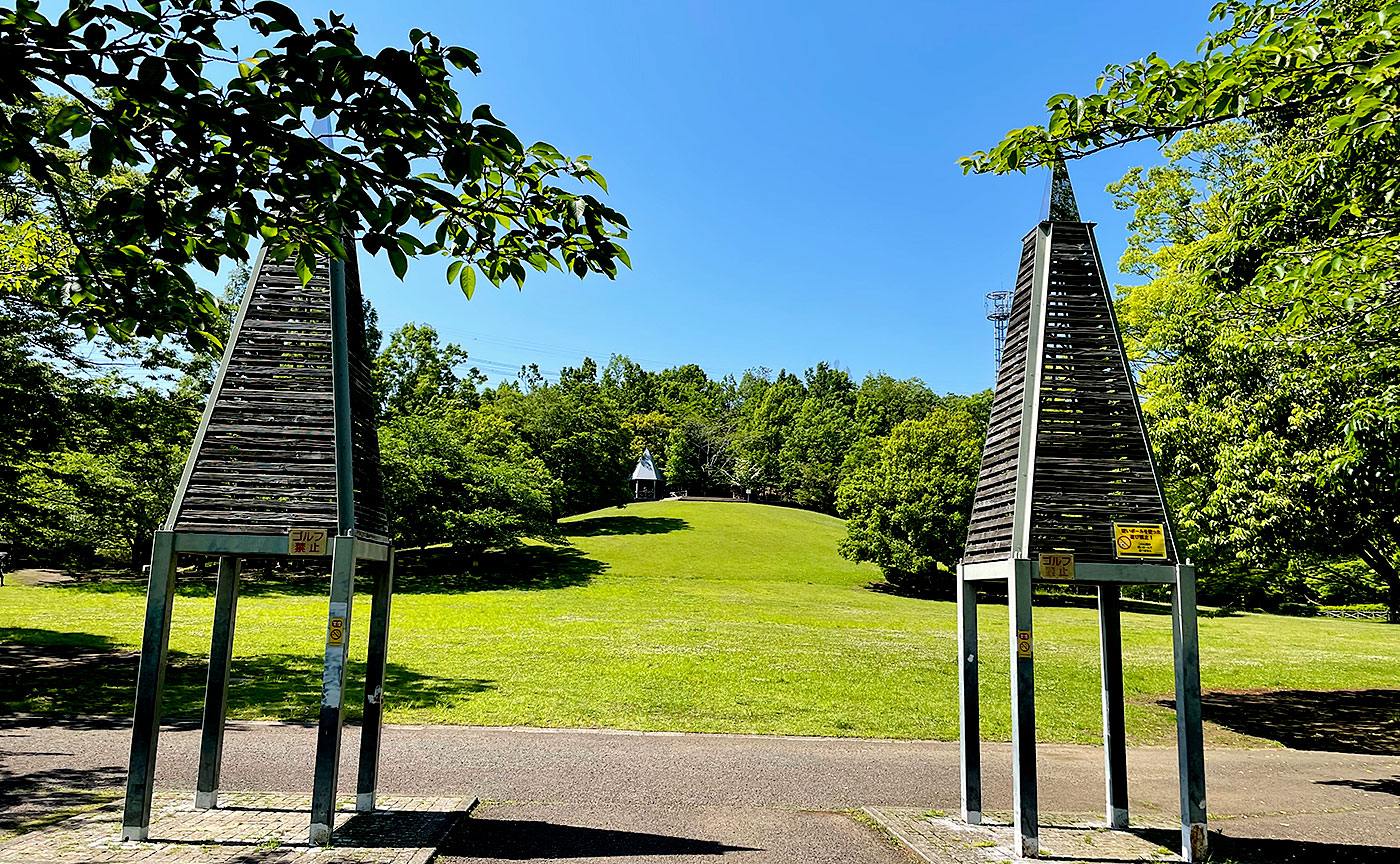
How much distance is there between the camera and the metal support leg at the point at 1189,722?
6.88 m

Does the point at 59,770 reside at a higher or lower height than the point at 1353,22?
lower

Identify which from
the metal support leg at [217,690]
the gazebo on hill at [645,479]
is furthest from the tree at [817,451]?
the metal support leg at [217,690]

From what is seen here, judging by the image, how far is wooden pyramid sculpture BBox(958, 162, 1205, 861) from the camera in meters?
7.01

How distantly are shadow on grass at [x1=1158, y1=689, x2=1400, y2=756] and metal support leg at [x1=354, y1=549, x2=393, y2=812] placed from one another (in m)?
12.9

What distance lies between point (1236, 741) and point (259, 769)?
45.1ft

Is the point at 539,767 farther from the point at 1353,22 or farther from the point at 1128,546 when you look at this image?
the point at 1353,22

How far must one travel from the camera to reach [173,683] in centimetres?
1470

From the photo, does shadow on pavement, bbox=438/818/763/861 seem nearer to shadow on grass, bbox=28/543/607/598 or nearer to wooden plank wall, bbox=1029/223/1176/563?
wooden plank wall, bbox=1029/223/1176/563

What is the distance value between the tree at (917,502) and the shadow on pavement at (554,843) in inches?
1457

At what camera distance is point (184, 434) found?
17.3 m

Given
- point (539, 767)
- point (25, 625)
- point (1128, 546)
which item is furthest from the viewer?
point (25, 625)

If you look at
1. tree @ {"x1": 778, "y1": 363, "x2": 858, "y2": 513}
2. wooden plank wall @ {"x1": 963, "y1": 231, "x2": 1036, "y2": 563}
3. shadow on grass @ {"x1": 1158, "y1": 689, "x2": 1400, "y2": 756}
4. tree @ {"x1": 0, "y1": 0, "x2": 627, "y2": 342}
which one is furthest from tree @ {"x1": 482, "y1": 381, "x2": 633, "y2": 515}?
tree @ {"x1": 0, "y1": 0, "x2": 627, "y2": 342}

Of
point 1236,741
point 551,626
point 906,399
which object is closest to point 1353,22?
point 1236,741

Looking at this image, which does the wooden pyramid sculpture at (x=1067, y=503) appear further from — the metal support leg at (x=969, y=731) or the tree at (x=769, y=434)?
the tree at (x=769, y=434)
